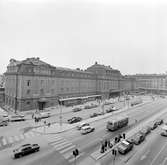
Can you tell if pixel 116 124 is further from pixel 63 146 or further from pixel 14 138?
pixel 14 138

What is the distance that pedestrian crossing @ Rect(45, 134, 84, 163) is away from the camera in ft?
65.1

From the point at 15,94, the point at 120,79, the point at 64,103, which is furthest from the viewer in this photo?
the point at 120,79

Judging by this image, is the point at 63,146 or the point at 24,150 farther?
the point at 63,146

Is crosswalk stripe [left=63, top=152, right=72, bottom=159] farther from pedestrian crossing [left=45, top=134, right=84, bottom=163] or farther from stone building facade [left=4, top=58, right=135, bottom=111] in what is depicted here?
stone building facade [left=4, top=58, right=135, bottom=111]

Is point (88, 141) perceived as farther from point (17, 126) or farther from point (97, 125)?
point (17, 126)

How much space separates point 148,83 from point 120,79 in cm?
5777

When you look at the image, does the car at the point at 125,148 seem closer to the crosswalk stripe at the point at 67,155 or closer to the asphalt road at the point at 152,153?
the asphalt road at the point at 152,153

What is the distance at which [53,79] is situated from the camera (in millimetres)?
57250

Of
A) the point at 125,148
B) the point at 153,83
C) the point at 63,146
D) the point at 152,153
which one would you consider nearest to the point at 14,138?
the point at 63,146

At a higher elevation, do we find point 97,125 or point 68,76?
point 68,76

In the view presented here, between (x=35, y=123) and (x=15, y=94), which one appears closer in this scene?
(x=35, y=123)

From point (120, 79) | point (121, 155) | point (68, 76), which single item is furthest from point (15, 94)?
point (120, 79)

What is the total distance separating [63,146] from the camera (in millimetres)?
22938

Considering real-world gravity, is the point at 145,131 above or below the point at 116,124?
below
